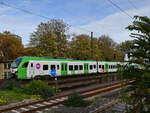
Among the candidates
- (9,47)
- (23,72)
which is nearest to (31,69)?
(23,72)

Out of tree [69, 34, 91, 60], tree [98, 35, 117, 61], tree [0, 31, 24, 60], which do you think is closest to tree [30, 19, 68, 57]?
tree [69, 34, 91, 60]

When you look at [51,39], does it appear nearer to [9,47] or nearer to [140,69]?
[9,47]

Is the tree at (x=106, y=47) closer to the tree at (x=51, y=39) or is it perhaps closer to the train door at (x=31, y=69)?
the tree at (x=51, y=39)

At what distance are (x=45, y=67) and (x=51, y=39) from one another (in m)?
12.5

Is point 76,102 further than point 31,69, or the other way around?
point 31,69

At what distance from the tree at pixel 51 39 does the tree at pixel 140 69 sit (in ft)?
86.6

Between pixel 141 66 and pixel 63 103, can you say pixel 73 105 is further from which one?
pixel 141 66

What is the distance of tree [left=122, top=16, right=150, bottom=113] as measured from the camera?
13.1 ft

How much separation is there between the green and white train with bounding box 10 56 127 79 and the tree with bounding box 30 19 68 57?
282 inches

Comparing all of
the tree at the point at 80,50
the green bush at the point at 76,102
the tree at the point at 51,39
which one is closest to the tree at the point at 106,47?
the tree at the point at 80,50

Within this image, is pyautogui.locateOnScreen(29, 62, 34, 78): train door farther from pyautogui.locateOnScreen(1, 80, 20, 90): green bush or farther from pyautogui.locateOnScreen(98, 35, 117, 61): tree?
pyautogui.locateOnScreen(98, 35, 117, 61): tree

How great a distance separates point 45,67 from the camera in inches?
782

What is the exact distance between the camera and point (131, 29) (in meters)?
4.63

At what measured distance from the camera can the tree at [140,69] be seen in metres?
3.98
